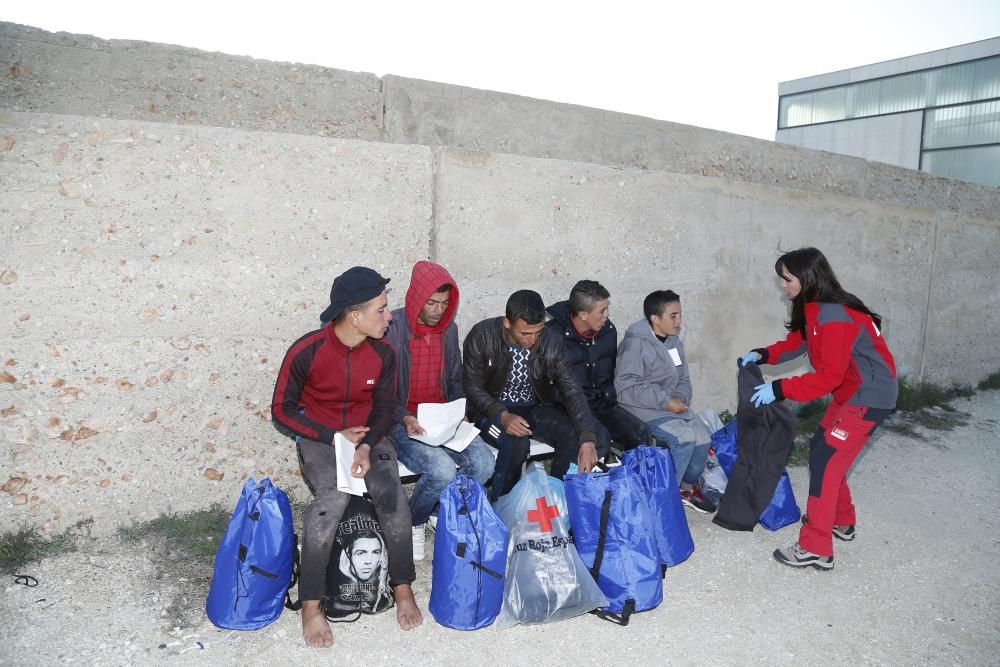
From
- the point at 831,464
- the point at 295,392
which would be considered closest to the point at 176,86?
the point at 295,392

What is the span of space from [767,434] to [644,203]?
6.39ft

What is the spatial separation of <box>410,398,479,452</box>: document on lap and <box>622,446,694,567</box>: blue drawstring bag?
83 centimetres

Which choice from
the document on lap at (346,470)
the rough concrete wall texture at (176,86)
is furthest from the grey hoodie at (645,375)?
the rough concrete wall texture at (176,86)

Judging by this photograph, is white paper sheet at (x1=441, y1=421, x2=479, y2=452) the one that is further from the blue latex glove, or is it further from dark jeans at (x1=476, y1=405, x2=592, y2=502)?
the blue latex glove

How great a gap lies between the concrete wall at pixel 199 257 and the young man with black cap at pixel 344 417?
24.4 inches

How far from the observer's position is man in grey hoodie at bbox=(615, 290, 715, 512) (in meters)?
4.07

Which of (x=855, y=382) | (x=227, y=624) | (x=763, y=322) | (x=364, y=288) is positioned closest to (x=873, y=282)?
(x=763, y=322)

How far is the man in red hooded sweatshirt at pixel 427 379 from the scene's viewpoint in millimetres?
3428

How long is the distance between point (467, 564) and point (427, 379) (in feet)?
3.76

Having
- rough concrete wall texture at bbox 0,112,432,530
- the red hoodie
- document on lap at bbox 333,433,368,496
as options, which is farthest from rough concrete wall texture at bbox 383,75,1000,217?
document on lap at bbox 333,433,368,496

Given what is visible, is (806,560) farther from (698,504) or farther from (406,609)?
(406,609)

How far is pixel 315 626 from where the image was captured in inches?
109

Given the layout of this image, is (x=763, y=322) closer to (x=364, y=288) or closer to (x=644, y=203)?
(x=644, y=203)

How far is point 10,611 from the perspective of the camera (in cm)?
280
